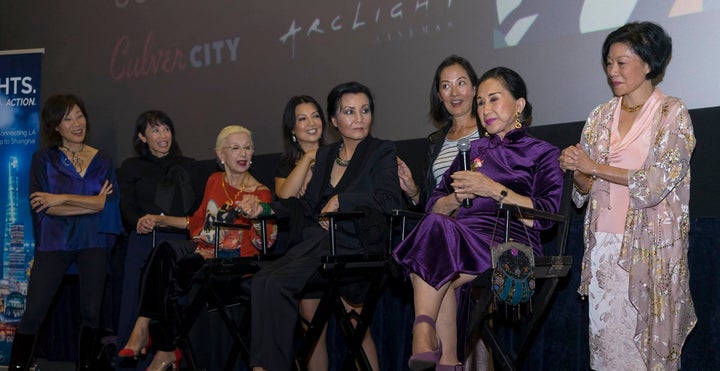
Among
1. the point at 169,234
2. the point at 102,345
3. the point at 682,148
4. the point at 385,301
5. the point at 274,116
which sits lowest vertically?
the point at 102,345

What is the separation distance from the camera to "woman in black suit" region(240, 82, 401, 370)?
3520 millimetres

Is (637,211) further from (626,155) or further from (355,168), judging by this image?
(355,168)

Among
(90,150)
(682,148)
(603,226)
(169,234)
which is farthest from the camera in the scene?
(90,150)

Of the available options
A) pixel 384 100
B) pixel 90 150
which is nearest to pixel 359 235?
pixel 384 100

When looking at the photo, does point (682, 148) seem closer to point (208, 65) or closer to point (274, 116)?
point (274, 116)

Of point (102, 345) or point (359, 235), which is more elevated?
point (359, 235)

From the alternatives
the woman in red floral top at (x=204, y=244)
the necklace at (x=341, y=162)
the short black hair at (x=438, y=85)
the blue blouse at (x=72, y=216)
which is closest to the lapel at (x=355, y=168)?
the necklace at (x=341, y=162)

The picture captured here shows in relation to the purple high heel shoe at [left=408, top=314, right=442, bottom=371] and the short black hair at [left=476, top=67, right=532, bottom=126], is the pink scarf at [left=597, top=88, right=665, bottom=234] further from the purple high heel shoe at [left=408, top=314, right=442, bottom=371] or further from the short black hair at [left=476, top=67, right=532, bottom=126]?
the purple high heel shoe at [left=408, top=314, right=442, bottom=371]

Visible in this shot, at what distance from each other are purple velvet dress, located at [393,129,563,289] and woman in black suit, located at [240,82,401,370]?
Answer: 1.02ft

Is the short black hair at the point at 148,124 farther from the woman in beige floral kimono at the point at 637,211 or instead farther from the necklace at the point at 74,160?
the woman in beige floral kimono at the point at 637,211

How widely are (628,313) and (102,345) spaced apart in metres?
3.34

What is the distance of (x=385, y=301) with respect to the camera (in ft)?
14.4

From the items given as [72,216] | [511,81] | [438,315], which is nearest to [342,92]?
[511,81]

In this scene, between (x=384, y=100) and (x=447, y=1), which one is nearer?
(x=447, y=1)
